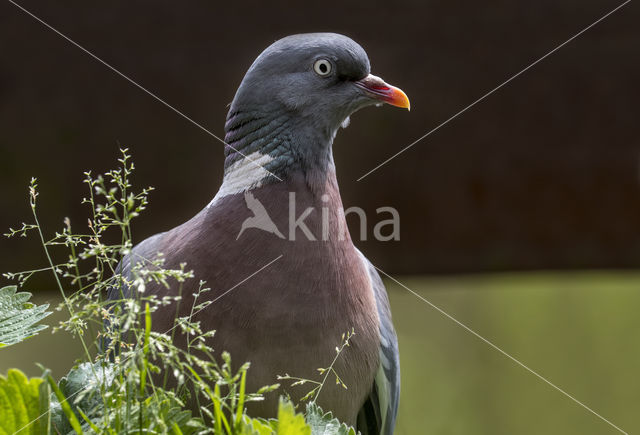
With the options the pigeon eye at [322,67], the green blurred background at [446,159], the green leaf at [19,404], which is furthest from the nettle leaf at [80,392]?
the green blurred background at [446,159]

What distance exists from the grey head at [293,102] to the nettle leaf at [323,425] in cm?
49

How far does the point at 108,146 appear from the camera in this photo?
176 cm

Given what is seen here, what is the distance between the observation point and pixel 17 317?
563mm

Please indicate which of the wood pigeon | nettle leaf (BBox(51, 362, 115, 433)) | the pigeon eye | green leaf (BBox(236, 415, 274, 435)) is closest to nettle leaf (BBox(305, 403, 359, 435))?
green leaf (BBox(236, 415, 274, 435))

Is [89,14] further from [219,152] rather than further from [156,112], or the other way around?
[219,152]

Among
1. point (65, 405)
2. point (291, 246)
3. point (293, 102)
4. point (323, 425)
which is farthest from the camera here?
point (293, 102)

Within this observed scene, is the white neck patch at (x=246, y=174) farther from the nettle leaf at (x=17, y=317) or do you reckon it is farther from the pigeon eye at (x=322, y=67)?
the nettle leaf at (x=17, y=317)

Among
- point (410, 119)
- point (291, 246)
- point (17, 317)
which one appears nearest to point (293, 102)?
point (291, 246)

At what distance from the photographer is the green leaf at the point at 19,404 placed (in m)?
0.49

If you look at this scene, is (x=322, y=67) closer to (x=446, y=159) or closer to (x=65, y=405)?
(x=65, y=405)

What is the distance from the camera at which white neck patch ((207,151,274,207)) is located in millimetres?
994

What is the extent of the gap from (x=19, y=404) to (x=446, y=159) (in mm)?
1544

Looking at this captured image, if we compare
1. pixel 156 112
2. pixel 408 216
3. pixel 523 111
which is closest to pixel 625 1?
pixel 523 111

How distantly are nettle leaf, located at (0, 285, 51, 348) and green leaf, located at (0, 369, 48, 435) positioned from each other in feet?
0.16
